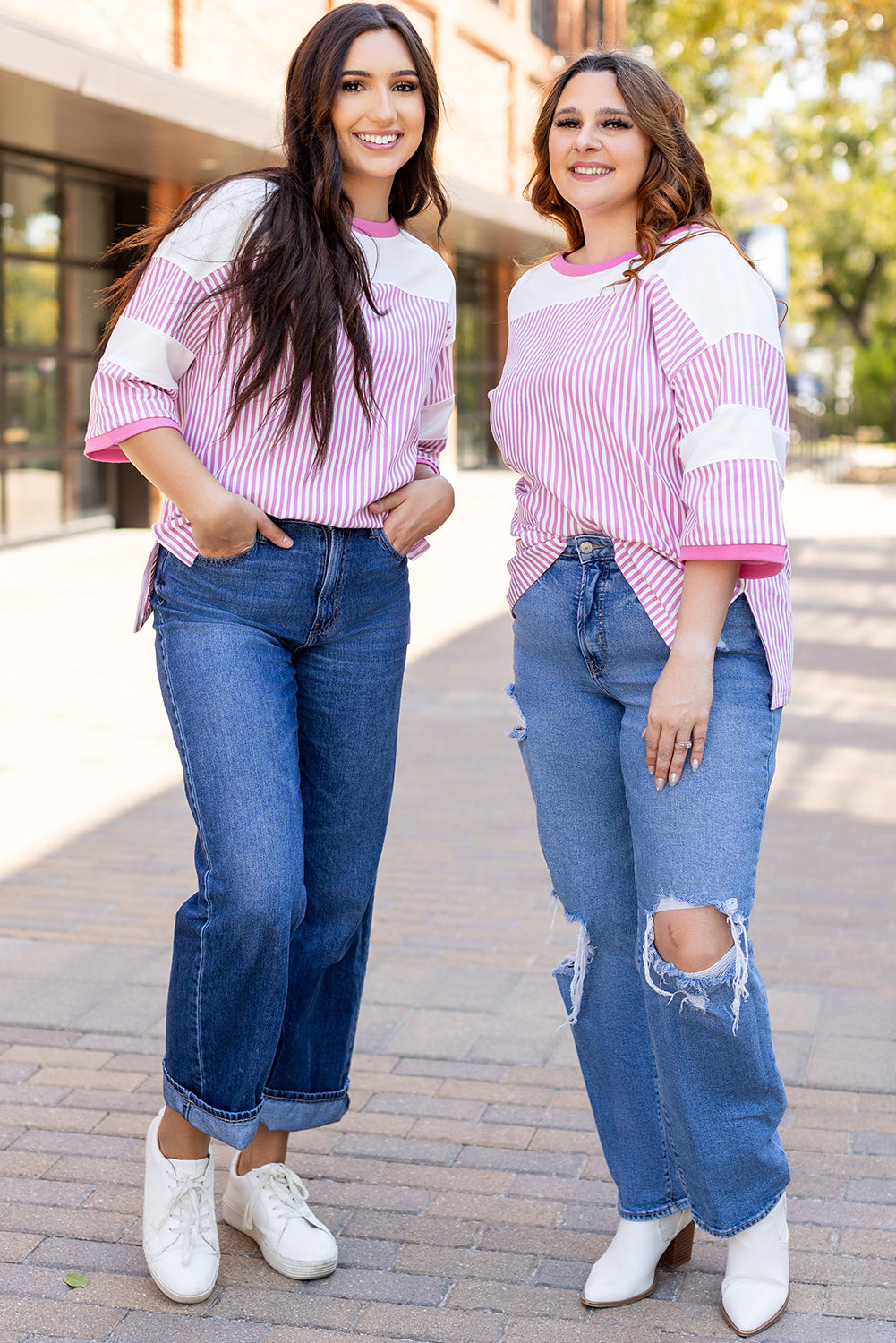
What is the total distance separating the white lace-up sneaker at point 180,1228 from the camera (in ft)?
8.69

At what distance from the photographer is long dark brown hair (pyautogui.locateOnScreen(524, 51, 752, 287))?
2.47 m

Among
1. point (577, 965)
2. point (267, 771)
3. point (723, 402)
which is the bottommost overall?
point (577, 965)

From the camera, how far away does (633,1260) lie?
106 inches

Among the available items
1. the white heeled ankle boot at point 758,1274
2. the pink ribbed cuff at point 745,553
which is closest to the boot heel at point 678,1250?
the white heeled ankle boot at point 758,1274

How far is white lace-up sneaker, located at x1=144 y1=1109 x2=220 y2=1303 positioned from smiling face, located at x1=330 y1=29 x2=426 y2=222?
1.65 m

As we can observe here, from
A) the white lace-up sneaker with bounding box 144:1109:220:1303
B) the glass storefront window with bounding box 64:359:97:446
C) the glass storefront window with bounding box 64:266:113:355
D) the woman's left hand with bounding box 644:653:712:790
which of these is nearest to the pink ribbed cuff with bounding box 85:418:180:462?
the woman's left hand with bounding box 644:653:712:790

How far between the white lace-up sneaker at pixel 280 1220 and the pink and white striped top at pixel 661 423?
1151 mm

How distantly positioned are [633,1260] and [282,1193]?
63cm

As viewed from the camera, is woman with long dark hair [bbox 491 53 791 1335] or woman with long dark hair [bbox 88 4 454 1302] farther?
woman with long dark hair [bbox 88 4 454 1302]

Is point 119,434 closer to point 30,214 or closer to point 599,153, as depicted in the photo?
point 599,153

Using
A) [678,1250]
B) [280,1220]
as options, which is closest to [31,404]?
[280,1220]

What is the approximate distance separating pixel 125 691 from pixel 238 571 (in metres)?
5.81

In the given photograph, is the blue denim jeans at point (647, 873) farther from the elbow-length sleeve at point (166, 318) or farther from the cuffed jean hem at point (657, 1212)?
the elbow-length sleeve at point (166, 318)

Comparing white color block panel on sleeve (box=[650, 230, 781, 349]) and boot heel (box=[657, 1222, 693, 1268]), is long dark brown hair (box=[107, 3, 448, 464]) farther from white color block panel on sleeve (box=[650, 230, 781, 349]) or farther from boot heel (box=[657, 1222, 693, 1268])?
boot heel (box=[657, 1222, 693, 1268])
